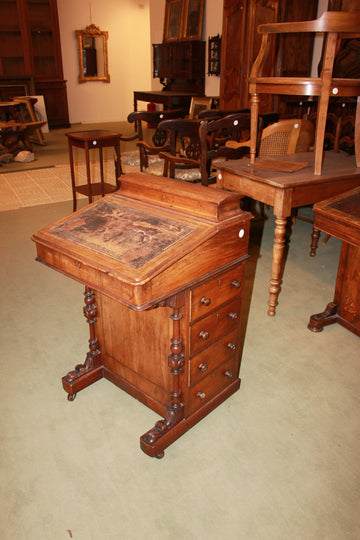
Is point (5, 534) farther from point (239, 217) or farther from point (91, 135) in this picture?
point (91, 135)

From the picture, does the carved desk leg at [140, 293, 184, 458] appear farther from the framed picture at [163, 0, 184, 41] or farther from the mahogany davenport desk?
the framed picture at [163, 0, 184, 41]

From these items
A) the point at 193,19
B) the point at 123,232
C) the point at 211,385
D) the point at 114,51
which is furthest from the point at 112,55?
the point at 211,385

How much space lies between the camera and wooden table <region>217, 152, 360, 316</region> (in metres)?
2.37

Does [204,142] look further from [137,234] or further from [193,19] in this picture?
[193,19]

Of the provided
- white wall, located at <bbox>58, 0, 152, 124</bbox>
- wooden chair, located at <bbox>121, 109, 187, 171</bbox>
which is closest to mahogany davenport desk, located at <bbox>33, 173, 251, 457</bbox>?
wooden chair, located at <bbox>121, 109, 187, 171</bbox>

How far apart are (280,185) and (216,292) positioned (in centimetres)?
92

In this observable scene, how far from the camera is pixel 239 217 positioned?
160 centimetres

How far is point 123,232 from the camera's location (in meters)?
1.54

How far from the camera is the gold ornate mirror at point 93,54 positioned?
10.5 m

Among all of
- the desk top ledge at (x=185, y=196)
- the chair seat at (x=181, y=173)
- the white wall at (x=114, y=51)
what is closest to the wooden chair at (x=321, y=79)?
the desk top ledge at (x=185, y=196)

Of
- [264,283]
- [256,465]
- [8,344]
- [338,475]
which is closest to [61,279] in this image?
[8,344]

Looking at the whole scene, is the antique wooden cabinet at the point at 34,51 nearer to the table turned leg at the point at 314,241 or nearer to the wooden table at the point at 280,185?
the table turned leg at the point at 314,241

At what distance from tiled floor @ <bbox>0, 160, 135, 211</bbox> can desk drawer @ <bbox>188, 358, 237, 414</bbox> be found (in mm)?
3662

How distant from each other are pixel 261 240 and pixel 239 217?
2316 millimetres
